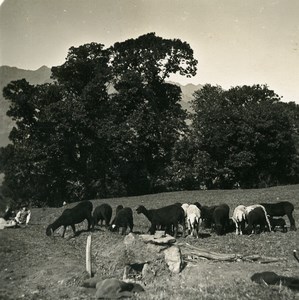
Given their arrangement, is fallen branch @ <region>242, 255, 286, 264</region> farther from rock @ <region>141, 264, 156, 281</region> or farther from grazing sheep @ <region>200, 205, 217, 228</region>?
grazing sheep @ <region>200, 205, 217, 228</region>

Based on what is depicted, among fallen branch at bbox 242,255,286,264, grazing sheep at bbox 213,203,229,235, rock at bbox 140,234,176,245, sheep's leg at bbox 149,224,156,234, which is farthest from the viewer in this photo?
grazing sheep at bbox 213,203,229,235

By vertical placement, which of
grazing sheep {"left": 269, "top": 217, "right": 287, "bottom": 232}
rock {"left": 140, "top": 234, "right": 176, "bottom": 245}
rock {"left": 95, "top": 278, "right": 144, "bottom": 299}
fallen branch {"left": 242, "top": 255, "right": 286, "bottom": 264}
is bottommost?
rock {"left": 95, "top": 278, "right": 144, "bottom": 299}

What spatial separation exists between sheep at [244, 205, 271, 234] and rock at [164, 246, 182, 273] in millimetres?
8271

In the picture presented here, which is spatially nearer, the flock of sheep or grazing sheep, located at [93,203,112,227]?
the flock of sheep

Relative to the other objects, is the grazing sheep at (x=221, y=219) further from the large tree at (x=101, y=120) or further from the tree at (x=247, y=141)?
the tree at (x=247, y=141)

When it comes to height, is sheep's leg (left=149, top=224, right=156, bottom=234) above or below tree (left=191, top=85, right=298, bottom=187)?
below

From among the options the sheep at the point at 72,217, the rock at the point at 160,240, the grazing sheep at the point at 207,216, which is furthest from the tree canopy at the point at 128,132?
the rock at the point at 160,240

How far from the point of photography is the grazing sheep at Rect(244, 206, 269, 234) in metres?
22.2

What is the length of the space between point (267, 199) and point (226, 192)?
5427 millimetres

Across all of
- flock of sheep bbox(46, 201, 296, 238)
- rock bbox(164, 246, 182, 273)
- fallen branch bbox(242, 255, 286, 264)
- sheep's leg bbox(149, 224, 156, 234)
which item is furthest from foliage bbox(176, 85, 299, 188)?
rock bbox(164, 246, 182, 273)

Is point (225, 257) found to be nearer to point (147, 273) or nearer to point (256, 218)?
point (147, 273)

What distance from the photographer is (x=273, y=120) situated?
4969 centimetres

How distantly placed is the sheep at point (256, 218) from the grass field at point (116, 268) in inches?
37.4

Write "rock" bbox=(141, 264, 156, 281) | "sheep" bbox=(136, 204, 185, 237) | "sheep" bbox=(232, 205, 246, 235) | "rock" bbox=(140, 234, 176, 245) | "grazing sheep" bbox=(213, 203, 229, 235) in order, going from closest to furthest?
"rock" bbox=(141, 264, 156, 281), "rock" bbox=(140, 234, 176, 245), "sheep" bbox=(136, 204, 185, 237), "sheep" bbox=(232, 205, 246, 235), "grazing sheep" bbox=(213, 203, 229, 235)
